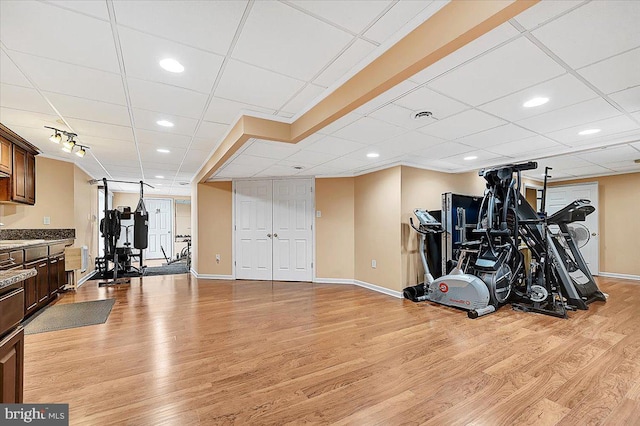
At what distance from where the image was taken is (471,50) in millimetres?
1841

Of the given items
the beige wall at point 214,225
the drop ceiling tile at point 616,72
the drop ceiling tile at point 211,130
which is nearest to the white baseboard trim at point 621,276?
the drop ceiling tile at point 616,72

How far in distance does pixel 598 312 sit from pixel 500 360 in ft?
8.42

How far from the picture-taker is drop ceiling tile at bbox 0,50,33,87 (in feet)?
6.67

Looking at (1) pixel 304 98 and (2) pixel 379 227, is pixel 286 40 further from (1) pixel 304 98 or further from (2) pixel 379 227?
(2) pixel 379 227

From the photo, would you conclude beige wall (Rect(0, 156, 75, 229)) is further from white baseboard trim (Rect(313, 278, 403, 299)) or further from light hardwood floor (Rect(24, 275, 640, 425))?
white baseboard trim (Rect(313, 278, 403, 299))

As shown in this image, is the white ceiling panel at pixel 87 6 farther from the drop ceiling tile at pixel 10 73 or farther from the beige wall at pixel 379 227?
the beige wall at pixel 379 227

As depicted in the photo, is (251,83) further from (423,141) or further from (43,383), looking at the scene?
(43,383)

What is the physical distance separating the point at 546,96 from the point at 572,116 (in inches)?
31.0

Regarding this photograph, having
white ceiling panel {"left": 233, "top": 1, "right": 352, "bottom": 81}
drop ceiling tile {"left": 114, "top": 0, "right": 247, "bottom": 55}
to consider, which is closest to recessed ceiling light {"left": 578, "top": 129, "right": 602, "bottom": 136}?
white ceiling panel {"left": 233, "top": 1, "right": 352, "bottom": 81}

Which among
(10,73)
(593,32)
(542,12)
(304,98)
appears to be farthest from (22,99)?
(593,32)

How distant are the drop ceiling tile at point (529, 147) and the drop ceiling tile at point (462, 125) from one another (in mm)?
934

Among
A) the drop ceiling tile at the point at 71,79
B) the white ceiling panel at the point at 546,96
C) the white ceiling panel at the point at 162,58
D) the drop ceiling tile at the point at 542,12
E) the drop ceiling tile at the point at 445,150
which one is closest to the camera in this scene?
the drop ceiling tile at the point at 542,12

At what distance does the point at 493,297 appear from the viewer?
4.08m

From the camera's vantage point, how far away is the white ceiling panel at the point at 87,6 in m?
1.51
